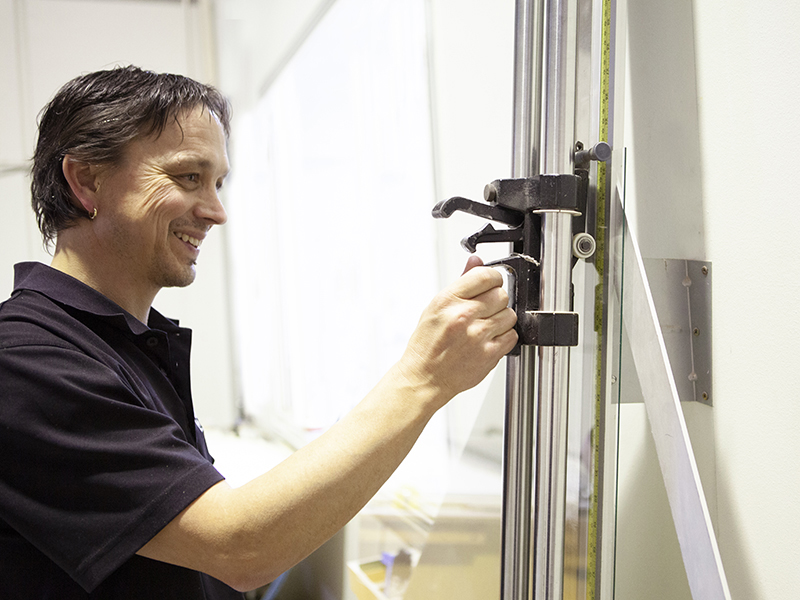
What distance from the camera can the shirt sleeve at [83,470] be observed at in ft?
1.99

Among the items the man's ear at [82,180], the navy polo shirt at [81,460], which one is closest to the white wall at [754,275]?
the navy polo shirt at [81,460]

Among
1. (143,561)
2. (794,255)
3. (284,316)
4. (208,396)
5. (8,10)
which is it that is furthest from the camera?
(208,396)

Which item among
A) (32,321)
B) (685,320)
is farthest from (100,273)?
(685,320)

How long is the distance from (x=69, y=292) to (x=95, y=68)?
3203mm

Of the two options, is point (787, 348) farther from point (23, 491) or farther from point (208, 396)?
point (208, 396)

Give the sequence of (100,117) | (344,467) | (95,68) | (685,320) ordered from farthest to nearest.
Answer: (95,68)
(100,117)
(685,320)
(344,467)

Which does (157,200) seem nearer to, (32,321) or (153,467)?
(32,321)

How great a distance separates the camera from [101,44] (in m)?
3.53

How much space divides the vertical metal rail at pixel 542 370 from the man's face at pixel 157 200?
1.55 feet

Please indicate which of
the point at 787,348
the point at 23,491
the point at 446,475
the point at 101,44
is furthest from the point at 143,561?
the point at 101,44

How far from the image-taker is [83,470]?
0.61 metres

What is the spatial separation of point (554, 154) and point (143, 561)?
25.1 inches

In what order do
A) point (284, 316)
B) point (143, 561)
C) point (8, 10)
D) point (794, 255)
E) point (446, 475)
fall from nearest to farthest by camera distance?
point (794, 255), point (143, 561), point (446, 475), point (284, 316), point (8, 10)

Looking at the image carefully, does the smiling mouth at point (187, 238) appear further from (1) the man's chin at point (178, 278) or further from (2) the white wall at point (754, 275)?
(2) the white wall at point (754, 275)
